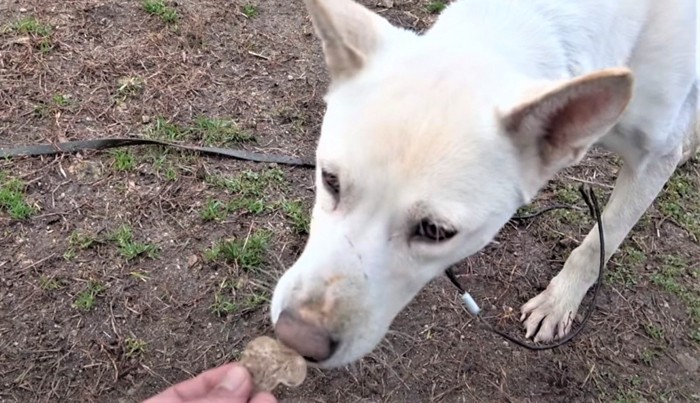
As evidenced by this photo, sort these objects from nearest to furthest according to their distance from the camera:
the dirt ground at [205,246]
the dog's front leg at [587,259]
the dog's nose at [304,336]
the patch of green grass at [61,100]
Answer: the dog's nose at [304,336] → the dog's front leg at [587,259] → the dirt ground at [205,246] → the patch of green grass at [61,100]

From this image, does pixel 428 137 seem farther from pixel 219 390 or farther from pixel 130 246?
pixel 130 246

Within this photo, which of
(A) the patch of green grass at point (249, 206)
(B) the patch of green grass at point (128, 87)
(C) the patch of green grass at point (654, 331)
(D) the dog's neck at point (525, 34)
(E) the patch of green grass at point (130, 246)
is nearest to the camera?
(D) the dog's neck at point (525, 34)

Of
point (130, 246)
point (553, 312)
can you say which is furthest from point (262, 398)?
point (553, 312)

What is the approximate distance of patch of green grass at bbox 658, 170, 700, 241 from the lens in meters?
4.11

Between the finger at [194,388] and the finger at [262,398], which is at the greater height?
the finger at [262,398]

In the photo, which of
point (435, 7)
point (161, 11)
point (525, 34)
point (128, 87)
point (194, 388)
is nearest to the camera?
point (194, 388)

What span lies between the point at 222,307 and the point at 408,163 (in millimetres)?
1694

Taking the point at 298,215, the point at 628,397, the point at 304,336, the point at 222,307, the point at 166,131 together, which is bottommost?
the point at 628,397

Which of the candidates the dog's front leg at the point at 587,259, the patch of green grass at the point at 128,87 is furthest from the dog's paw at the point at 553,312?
the patch of green grass at the point at 128,87

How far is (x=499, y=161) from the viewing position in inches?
84.0

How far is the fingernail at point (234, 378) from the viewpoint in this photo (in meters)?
2.13

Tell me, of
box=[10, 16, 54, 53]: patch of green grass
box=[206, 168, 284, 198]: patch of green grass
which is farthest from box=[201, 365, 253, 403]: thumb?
box=[10, 16, 54, 53]: patch of green grass

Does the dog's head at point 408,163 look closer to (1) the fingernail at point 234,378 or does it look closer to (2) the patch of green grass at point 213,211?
(1) the fingernail at point 234,378

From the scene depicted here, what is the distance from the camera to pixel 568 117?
2.06 metres
